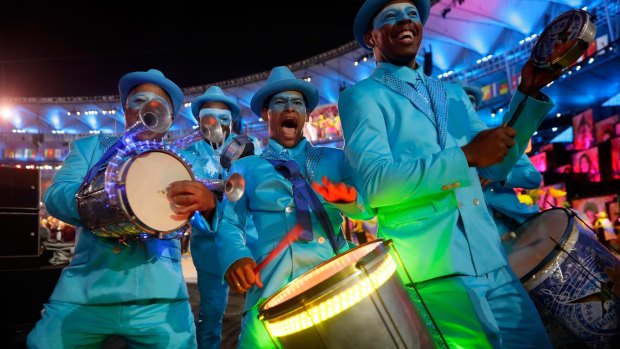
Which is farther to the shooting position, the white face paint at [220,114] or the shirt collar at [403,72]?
the white face paint at [220,114]

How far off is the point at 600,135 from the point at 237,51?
78.7ft

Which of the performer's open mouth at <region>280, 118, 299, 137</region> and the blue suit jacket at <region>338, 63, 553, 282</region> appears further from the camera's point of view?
the performer's open mouth at <region>280, 118, 299, 137</region>

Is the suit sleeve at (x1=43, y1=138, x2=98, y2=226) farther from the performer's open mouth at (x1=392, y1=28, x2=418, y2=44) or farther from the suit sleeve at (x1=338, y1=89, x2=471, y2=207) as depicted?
the performer's open mouth at (x1=392, y1=28, x2=418, y2=44)

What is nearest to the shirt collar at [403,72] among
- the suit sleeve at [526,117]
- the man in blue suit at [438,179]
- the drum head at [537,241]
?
the man in blue suit at [438,179]

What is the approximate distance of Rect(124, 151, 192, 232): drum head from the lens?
235 cm

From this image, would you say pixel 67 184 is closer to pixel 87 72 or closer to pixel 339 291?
pixel 339 291

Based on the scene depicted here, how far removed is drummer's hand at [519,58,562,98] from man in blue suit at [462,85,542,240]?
1.56m

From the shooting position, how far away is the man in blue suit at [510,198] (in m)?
3.43

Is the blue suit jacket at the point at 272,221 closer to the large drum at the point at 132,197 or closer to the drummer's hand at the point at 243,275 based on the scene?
the drummer's hand at the point at 243,275

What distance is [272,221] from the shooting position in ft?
8.60

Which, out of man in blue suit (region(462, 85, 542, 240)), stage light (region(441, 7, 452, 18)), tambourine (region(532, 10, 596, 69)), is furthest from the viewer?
stage light (region(441, 7, 452, 18))

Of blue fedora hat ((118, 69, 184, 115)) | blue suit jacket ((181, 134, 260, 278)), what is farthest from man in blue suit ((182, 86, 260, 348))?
blue fedora hat ((118, 69, 184, 115))

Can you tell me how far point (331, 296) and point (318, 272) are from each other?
1.43 feet

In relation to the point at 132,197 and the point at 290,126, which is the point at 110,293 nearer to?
the point at 132,197
